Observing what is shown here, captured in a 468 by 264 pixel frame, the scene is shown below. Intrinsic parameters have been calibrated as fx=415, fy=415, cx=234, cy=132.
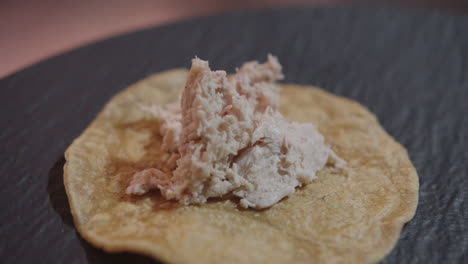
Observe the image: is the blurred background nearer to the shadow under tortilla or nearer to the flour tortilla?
the flour tortilla

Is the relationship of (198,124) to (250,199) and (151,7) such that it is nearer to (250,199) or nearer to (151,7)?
(250,199)

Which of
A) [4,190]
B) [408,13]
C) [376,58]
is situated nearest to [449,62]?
[376,58]

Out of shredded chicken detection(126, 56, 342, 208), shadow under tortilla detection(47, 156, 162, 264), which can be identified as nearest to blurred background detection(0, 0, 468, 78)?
shadow under tortilla detection(47, 156, 162, 264)

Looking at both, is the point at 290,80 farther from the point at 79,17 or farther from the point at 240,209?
the point at 79,17

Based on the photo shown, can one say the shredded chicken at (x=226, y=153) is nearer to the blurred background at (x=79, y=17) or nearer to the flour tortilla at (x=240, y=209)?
the flour tortilla at (x=240, y=209)

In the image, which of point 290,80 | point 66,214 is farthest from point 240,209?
point 290,80

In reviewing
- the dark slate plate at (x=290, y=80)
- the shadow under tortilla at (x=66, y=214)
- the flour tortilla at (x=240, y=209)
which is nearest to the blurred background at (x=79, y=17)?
the dark slate plate at (x=290, y=80)
